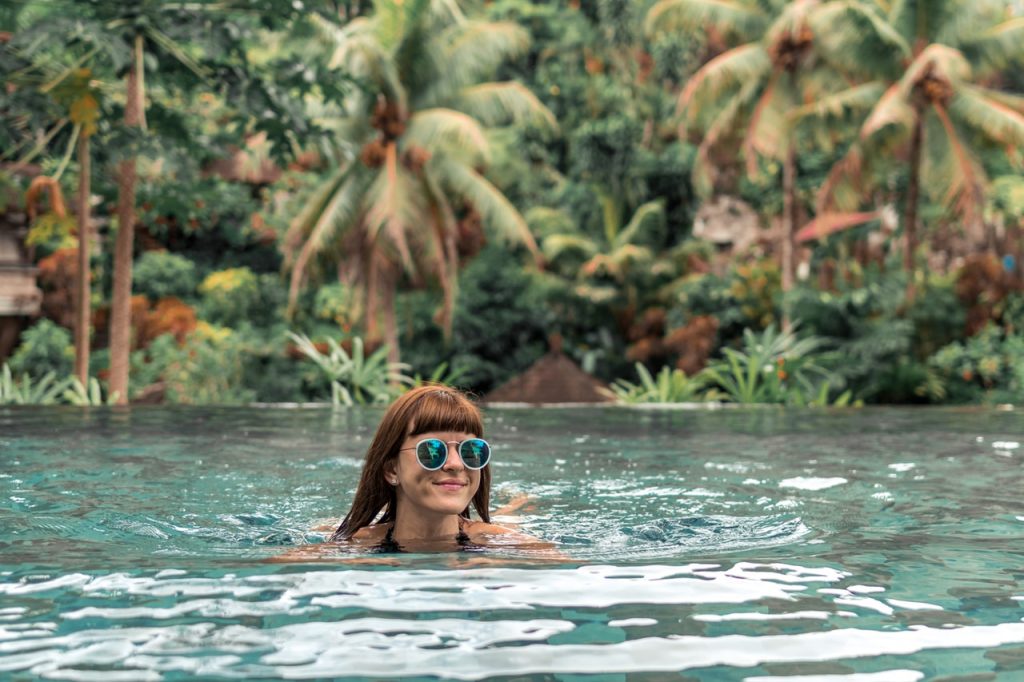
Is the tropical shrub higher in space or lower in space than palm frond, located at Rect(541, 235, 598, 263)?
lower

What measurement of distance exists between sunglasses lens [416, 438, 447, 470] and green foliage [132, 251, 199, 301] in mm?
26276

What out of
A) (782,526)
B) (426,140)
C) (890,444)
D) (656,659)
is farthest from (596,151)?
(656,659)

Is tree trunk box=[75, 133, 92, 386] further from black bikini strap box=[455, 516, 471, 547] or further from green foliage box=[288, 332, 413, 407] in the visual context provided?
black bikini strap box=[455, 516, 471, 547]

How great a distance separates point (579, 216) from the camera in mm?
33656

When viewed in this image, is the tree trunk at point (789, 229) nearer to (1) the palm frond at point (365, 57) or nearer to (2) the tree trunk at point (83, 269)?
(1) the palm frond at point (365, 57)

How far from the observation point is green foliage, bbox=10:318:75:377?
1033 inches

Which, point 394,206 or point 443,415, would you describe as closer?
point 443,415

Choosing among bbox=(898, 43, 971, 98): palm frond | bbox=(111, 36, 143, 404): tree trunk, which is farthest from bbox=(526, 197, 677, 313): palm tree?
bbox=(111, 36, 143, 404): tree trunk

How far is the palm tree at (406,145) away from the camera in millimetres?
25625

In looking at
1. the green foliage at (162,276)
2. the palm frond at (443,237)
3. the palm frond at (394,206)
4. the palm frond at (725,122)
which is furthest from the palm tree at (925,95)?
the green foliage at (162,276)

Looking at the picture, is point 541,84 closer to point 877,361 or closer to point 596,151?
point 596,151

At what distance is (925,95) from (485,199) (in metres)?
8.62

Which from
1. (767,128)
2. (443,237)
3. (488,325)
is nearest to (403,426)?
(443,237)

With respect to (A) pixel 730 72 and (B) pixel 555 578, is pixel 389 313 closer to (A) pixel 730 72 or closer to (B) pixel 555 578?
(A) pixel 730 72
